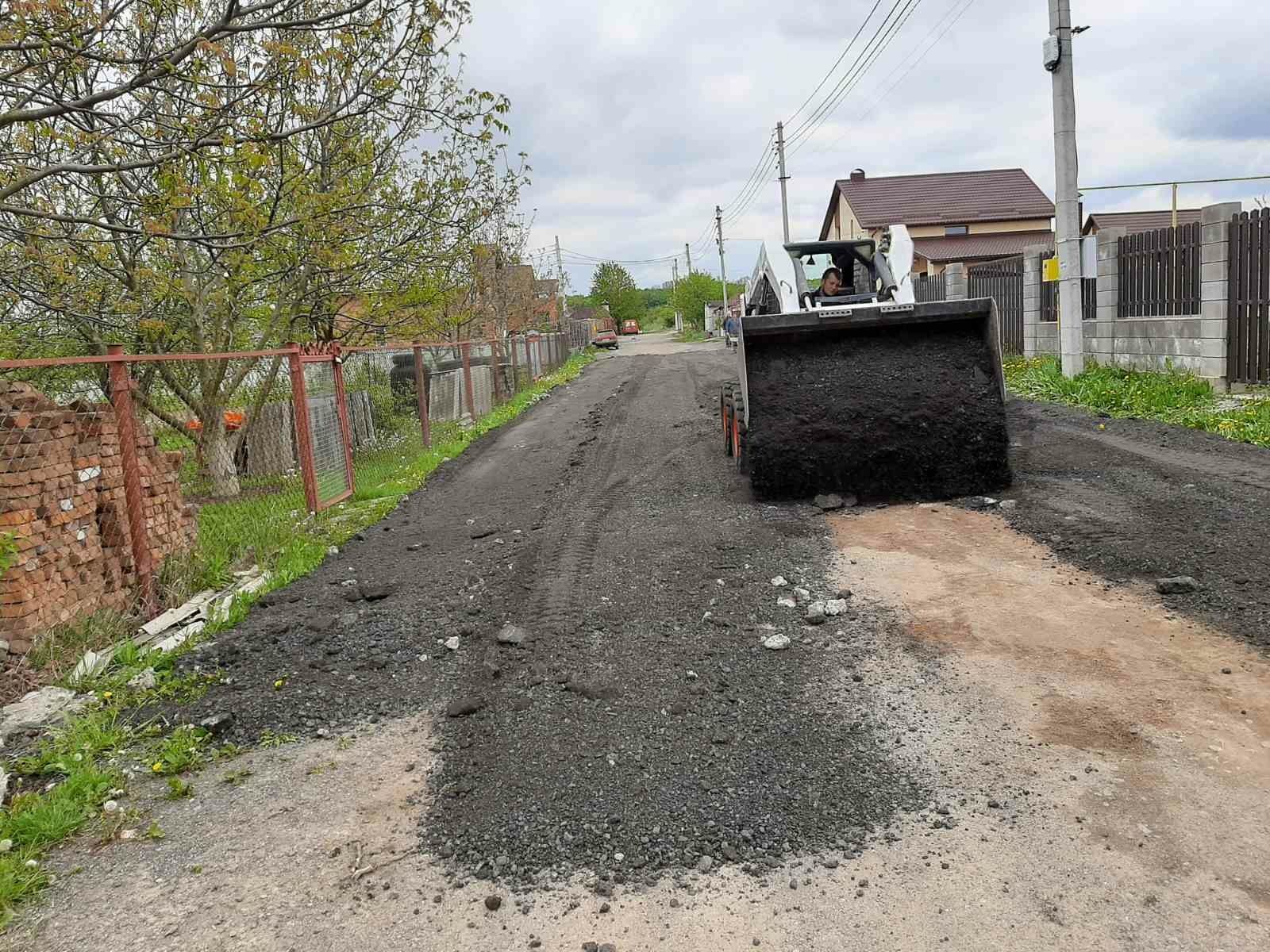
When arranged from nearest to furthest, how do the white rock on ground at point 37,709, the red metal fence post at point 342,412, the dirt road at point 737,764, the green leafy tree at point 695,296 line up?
the dirt road at point 737,764 < the white rock on ground at point 37,709 < the red metal fence post at point 342,412 < the green leafy tree at point 695,296

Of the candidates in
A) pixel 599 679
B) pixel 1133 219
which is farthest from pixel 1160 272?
pixel 1133 219

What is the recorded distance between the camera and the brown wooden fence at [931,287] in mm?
25625

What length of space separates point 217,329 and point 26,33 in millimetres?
6522

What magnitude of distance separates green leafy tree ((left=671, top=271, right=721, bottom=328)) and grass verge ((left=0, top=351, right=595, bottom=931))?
70232 mm

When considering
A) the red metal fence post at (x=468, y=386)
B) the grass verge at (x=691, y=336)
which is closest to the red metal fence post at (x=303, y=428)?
the red metal fence post at (x=468, y=386)

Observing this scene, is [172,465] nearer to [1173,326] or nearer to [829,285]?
[829,285]

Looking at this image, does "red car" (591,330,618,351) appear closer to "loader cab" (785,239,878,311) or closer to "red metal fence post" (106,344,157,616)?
"loader cab" (785,239,878,311)

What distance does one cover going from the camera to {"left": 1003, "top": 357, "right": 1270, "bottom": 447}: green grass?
10.6 metres

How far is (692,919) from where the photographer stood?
298 cm

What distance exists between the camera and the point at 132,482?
641cm

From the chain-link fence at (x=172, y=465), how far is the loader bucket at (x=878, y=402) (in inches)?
170

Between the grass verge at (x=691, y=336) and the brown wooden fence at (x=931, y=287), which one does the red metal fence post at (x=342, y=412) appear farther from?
the grass verge at (x=691, y=336)

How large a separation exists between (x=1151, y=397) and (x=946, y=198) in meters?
38.6

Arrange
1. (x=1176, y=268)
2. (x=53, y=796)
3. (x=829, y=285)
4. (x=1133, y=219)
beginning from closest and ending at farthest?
(x=53, y=796)
(x=829, y=285)
(x=1176, y=268)
(x=1133, y=219)
